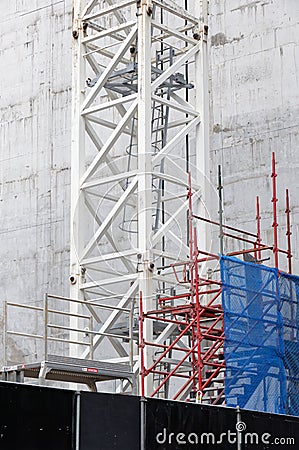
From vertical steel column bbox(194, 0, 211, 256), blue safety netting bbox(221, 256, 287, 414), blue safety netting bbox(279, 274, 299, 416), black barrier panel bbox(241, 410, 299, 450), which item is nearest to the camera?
black barrier panel bbox(241, 410, 299, 450)

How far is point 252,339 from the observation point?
66.1ft

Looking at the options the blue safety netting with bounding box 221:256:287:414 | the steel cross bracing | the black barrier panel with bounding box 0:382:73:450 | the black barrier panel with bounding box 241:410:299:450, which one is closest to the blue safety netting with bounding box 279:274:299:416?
the blue safety netting with bounding box 221:256:287:414

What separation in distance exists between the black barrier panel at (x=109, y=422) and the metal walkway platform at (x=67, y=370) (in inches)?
119

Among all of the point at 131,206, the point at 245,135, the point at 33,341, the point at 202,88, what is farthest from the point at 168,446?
the point at 33,341

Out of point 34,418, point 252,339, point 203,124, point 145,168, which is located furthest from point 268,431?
point 203,124

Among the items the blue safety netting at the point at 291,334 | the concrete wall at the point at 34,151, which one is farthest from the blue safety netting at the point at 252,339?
the concrete wall at the point at 34,151

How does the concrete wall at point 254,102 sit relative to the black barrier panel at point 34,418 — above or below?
above

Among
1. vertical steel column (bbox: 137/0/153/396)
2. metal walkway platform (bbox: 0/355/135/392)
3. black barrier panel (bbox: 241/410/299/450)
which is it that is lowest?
black barrier panel (bbox: 241/410/299/450)

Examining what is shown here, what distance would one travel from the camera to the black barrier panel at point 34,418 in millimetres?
13648

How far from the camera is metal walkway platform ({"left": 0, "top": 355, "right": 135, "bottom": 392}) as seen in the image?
1816 cm

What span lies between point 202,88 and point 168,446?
1161 centimetres

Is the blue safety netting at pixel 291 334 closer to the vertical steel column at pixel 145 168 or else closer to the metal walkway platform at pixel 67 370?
the vertical steel column at pixel 145 168

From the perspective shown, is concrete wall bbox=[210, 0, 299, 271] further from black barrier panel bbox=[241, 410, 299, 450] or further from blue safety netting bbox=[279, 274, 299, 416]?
black barrier panel bbox=[241, 410, 299, 450]

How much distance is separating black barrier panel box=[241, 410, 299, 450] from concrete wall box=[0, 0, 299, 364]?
27.9 ft
